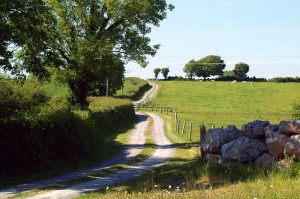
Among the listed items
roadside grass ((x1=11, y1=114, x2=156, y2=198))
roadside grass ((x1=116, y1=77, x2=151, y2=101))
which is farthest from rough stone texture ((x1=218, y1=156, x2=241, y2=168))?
roadside grass ((x1=116, y1=77, x2=151, y2=101))

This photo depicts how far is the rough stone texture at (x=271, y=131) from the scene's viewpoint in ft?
52.3

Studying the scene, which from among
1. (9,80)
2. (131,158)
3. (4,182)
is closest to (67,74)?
(9,80)

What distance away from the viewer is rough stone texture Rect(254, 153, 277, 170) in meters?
15.1

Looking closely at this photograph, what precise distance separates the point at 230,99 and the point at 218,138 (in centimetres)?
10145

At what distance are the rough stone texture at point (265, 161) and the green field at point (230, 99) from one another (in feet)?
221

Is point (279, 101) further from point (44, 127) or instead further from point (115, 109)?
point (44, 127)

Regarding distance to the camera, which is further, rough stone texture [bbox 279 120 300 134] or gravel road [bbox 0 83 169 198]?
gravel road [bbox 0 83 169 198]

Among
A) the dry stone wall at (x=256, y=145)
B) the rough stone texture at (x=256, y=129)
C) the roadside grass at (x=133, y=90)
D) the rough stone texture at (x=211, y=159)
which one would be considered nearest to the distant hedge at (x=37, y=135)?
the dry stone wall at (x=256, y=145)

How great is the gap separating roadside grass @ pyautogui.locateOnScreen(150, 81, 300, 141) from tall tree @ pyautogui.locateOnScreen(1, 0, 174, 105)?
162 ft

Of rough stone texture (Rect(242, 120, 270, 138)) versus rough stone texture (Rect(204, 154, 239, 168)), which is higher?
rough stone texture (Rect(242, 120, 270, 138))

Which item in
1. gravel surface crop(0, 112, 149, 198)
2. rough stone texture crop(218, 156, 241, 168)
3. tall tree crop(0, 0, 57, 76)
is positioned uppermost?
tall tree crop(0, 0, 57, 76)

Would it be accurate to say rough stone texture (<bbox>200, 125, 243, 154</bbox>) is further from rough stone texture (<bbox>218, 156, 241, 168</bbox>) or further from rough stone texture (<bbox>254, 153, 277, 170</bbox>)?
rough stone texture (<bbox>254, 153, 277, 170</bbox>)

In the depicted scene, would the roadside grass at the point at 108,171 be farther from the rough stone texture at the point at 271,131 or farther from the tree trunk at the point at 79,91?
the rough stone texture at the point at 271,131

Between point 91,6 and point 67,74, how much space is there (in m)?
6.37
